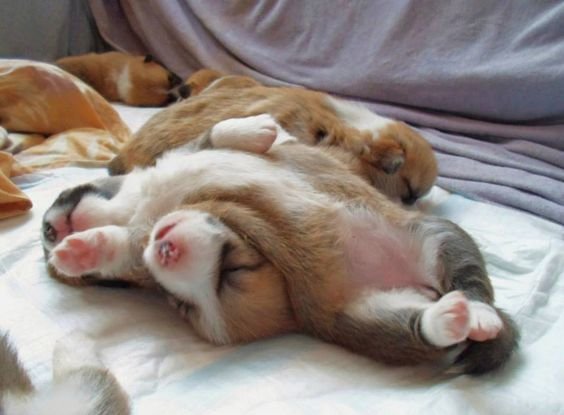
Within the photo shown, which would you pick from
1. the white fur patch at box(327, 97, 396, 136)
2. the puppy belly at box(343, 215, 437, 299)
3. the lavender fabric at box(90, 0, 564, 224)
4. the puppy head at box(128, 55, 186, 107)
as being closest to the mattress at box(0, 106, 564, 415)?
the puppy belly at box(343, 215, 437, 299)

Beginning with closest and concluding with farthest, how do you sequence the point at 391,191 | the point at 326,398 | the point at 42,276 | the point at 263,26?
1. the point at 326,398
2. the point at 42,276
3. the point at 391,191
4. the point at 263,26

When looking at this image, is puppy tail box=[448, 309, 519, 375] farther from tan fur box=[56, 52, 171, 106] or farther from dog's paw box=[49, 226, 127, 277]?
tan fur box=[56, 52, 171, 106]

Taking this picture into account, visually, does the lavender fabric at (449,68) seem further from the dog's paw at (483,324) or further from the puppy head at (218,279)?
the puppy head at (218,279)

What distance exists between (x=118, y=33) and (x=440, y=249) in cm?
215

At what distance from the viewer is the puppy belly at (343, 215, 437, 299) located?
108 cm

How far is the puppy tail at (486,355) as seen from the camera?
0.93 m

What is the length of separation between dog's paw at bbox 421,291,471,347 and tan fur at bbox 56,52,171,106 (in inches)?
70.3

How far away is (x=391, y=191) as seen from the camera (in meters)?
1.55

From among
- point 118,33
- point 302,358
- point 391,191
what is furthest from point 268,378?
point 118,33

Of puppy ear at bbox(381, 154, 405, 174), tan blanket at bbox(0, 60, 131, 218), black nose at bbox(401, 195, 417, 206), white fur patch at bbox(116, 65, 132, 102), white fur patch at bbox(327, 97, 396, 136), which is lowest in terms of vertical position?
white fur patch at bbox(116, 65, 132, 102)

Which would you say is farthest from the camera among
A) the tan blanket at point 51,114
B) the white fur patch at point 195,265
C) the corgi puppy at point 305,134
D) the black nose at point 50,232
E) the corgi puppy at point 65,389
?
the tan blanket at point 51,114

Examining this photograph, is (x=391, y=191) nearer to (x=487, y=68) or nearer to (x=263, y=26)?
(x=487, y=68)

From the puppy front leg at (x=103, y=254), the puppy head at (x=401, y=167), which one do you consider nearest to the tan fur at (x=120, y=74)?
the puppy head at (x=401, y=167)

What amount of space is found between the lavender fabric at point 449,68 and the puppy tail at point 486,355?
1.98 feet
